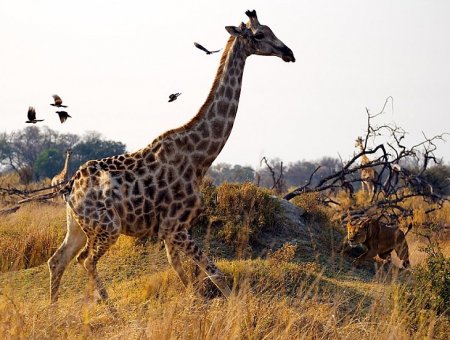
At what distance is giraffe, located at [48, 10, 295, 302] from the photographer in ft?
22.0

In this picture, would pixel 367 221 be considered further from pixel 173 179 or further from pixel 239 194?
pixel 173 179

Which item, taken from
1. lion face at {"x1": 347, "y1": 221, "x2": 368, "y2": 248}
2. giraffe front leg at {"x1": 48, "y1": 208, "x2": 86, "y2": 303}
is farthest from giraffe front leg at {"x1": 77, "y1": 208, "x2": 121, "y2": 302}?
lion face at {"x1": 347, "y1": 221, "x2": 368, "y2": 248}

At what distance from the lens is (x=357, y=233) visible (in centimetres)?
962

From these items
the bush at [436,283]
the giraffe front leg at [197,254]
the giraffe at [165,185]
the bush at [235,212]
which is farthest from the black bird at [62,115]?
the bush at [235,212]

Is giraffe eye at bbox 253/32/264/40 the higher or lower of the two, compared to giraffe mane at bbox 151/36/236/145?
higher

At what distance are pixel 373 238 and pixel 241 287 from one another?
4.83 metres

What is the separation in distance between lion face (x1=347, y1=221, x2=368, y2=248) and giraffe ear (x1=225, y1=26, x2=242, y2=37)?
147 inches

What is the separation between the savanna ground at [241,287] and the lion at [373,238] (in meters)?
0.31

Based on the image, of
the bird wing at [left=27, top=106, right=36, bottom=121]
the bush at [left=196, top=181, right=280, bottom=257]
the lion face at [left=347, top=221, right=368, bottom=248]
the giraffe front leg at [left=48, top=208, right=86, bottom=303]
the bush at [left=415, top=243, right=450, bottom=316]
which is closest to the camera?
→ the bird wing at [left=27, top=106, right=36, bottom=121]

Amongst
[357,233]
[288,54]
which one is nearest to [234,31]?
[288,54]

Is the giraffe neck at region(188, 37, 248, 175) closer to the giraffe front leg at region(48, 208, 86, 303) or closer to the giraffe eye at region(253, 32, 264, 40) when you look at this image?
the giraffe eye at region(253, 32, 264, 40)

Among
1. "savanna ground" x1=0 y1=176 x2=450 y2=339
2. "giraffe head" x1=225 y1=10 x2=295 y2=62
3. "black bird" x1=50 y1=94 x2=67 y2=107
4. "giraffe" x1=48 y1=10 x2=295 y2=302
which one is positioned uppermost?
"giraffe head" x1=225 y1=10 x2=295 y2=62

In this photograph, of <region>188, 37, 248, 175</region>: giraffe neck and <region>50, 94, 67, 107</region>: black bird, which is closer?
<region>50, 94, 67, 107</region>: black bird

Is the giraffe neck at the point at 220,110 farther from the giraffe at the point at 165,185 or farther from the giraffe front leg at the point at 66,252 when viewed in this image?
the giraffe front leg at the point at 66,252
